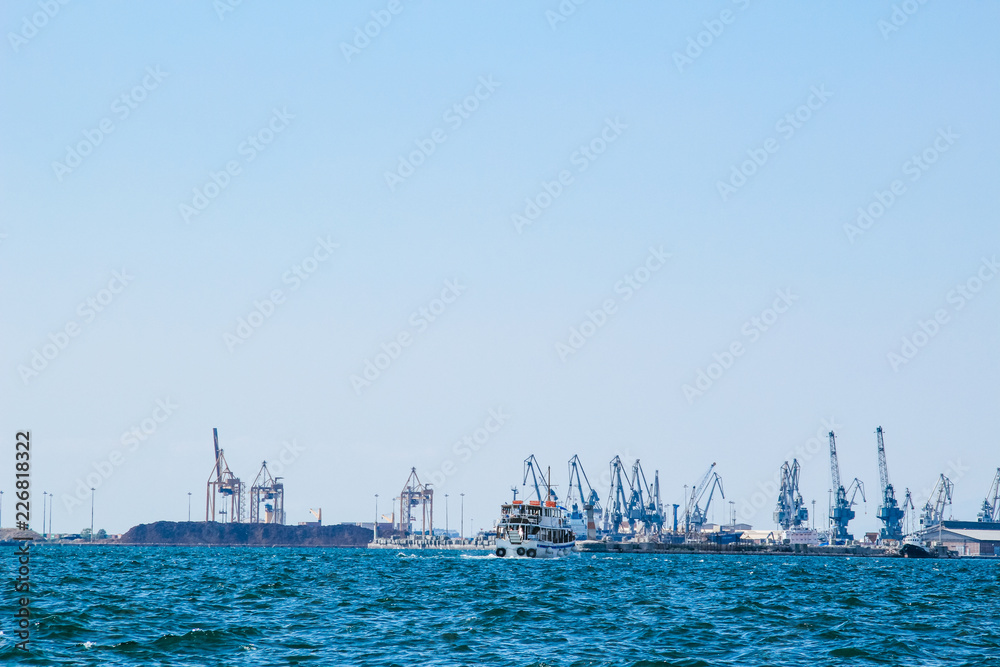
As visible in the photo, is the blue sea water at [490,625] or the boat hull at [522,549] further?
the boat hull at [522,549]

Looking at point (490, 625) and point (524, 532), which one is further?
point (524, 532)

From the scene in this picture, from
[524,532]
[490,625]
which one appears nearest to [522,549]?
[524,532]

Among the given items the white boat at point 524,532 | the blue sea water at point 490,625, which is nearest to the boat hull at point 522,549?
the white boat at point 524,532

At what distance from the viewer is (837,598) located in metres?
70.1

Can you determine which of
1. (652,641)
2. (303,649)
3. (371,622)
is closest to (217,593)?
(371,622)

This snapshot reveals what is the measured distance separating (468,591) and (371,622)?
75.7 feet

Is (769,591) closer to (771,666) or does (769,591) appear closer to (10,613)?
(771,666)

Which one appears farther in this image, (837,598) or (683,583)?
(683,583)

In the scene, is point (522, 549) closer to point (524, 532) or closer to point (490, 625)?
point (524, 532)

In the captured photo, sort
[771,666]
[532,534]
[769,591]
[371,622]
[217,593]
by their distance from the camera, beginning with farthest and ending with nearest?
[532,534], [769,591], [217,593], [371,622], [771,666]

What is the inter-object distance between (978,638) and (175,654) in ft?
108

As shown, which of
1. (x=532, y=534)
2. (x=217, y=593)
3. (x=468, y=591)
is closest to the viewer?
(x=217, y=593)

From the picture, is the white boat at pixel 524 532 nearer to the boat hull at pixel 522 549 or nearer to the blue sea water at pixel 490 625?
the boat hull at pixel 522 549

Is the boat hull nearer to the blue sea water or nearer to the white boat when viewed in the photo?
the white boat
